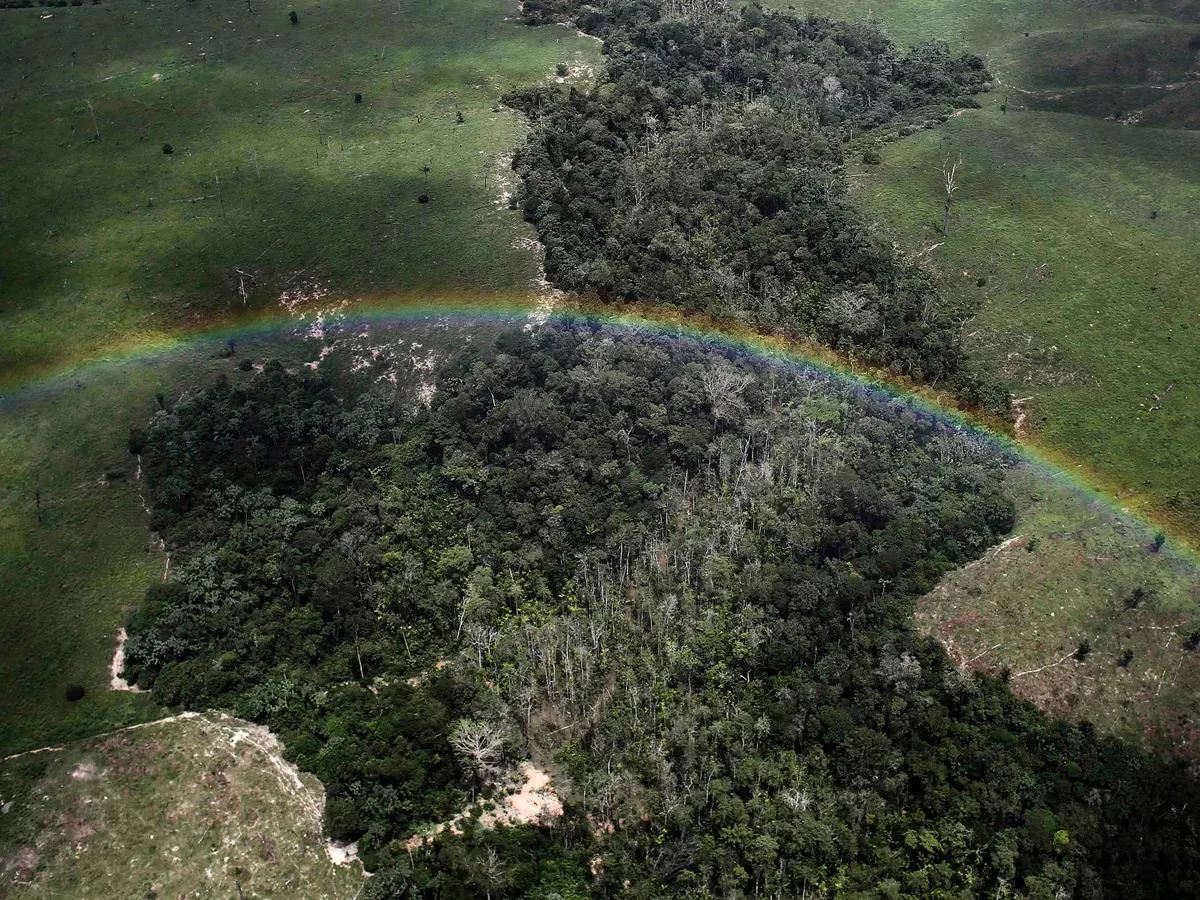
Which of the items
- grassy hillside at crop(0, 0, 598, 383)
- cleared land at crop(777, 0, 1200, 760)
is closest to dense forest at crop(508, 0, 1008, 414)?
cleared land at crop(777, 0, 1200, 760)

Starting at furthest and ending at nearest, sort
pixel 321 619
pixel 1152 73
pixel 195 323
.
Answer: pixel 1152 73
pixel 195 323
pixel 321 619

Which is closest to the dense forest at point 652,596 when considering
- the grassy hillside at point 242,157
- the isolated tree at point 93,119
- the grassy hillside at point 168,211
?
the grassy hillside at point 168,211

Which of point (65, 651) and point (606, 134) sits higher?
point (606, 134)

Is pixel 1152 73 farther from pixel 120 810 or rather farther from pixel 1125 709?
pixel 120 810

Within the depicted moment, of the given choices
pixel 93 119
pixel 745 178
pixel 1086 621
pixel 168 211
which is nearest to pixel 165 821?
pixel 1086 621

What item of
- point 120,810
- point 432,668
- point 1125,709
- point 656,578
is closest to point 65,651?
point 120,810

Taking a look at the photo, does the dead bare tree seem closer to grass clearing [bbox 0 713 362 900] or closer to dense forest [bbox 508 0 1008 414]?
Result: dense forest [bbox 508 0 1008 414]

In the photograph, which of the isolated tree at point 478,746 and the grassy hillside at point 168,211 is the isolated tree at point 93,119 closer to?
the grassy hillside at point 168,211
